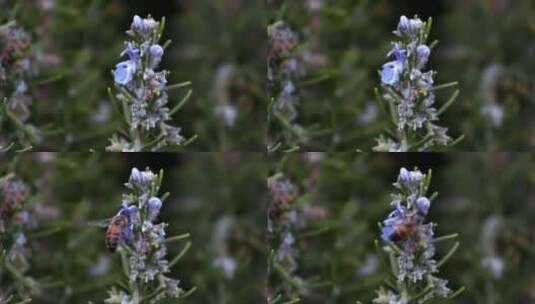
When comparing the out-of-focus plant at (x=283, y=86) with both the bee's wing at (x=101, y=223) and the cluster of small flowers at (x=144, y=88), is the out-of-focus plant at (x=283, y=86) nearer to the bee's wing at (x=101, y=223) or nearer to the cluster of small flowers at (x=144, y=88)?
the cluster of small flowers at (x=144, y=88)

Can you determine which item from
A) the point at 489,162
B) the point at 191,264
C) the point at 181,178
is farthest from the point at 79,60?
the point at 489,162


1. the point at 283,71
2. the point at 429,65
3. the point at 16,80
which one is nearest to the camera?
the point at 283,71

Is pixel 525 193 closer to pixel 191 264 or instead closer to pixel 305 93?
pixel 305 93

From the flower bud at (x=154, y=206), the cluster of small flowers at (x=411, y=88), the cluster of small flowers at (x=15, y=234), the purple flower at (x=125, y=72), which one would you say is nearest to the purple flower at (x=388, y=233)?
the cluster of small flowers at (x=411, y=88)

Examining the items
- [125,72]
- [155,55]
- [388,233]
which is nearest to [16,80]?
[125,72]

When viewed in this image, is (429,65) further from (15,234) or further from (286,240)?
(15,234)

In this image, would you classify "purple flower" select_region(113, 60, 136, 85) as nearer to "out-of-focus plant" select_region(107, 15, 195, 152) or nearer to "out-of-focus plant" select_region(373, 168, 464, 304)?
"out-of-focus plant" select_region(107, 15, 195, 152)
